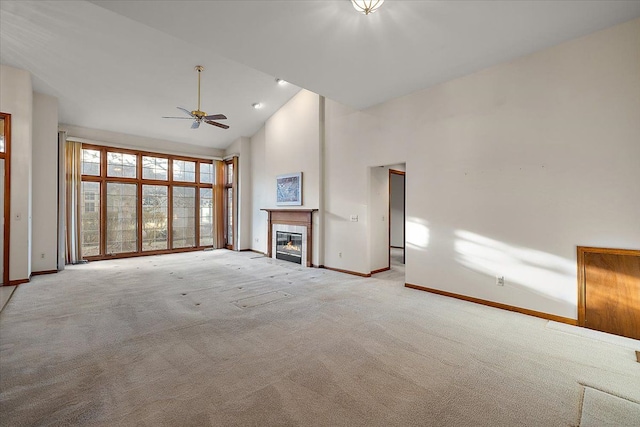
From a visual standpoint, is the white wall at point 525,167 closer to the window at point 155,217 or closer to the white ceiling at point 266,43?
the white ceiling at point 266,43

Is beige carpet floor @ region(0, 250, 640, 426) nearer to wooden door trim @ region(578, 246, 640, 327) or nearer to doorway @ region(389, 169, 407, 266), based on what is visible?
wooden door trim @ region(578, 246, 640, 327)

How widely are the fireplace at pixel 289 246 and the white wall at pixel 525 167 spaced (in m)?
2.95

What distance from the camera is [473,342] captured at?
2859 mm

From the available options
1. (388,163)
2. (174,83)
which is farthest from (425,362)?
(174,83)

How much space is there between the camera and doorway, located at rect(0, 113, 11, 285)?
4945mm

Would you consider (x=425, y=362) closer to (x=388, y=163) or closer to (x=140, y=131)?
(x=388, y=163)

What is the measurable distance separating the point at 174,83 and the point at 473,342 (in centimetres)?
662

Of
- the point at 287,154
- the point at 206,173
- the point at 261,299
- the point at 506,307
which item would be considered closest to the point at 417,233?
the point at 506,307

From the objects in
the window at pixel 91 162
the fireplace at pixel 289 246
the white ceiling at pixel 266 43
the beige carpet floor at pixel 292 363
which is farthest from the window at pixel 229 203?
the beige carpet floor at pixel 292 363

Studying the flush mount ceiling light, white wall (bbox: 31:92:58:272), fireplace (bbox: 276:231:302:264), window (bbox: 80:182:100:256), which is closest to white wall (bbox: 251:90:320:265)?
fireplace (bbox: 276:231:302:264)

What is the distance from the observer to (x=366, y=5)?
274cm

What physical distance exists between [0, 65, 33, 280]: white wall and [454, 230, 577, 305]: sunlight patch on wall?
24.4ft

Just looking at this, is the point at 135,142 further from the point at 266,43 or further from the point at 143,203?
the point at 266,43

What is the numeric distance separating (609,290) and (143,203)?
962 centimetres
